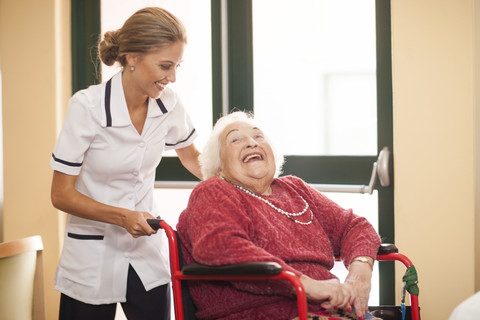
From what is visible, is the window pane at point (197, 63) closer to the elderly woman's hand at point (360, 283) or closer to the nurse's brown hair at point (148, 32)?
the nurse's brown hair at point (148, 32)

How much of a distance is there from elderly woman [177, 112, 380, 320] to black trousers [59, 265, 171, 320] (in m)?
0.25

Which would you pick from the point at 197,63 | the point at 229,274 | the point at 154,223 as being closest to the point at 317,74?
the point at 197,63

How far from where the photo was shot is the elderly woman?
5.13 feet

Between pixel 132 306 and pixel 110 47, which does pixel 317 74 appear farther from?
pixel 132 306

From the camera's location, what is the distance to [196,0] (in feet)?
9.35

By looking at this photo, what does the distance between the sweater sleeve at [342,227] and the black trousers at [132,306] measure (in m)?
0.59

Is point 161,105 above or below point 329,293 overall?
above

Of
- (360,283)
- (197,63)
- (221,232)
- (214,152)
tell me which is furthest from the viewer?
(197,63)

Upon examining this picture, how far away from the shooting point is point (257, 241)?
1679 mm

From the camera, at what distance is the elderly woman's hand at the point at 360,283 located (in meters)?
1.62

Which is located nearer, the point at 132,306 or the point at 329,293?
the point at 329,293

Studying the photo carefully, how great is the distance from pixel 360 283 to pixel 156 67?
0.90 m

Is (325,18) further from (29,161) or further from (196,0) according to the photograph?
(29,161)

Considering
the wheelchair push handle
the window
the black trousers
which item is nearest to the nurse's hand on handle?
the wheelchair push handle
